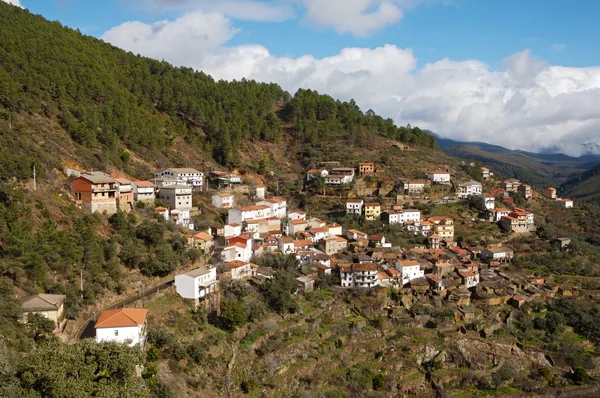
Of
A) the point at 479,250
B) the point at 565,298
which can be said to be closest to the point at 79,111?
the point at 479,250

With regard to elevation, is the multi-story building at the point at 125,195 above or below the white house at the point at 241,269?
above

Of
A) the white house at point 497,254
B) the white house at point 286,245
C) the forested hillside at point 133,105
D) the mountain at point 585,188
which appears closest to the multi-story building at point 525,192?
the forested hillside at point 133,105

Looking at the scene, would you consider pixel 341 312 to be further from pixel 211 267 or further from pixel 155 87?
pixel 155 87

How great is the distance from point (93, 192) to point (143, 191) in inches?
291

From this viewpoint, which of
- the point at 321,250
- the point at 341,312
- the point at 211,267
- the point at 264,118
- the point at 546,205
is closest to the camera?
the point at 211,267

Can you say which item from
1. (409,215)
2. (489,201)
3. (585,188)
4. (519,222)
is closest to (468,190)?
(489,201)

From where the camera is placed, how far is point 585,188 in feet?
387

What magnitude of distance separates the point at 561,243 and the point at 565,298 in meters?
10.6

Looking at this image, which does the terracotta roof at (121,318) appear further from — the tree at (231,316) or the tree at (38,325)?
the tree at (231,316)

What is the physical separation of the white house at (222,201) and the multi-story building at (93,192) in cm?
1453

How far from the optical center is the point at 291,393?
80.7 ft

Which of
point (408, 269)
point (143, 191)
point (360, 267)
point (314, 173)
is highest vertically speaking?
point (314, 173)

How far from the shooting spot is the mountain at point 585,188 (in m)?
109

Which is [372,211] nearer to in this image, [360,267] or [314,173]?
[314,173]
